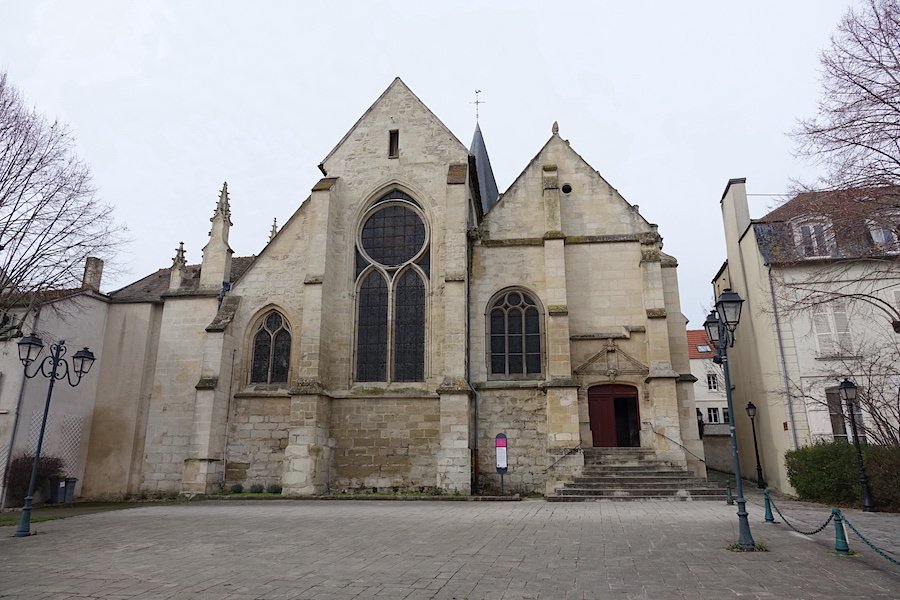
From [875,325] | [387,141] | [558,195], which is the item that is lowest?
[875,325]

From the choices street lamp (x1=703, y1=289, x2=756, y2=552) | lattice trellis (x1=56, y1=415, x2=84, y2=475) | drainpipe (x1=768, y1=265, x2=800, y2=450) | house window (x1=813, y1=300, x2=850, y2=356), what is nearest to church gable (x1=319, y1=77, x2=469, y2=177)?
drainpipe (x1=768, y1=265, x2=800, y2=450)

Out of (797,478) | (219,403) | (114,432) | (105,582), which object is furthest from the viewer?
(114,432)

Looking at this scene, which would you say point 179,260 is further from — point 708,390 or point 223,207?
point 708,390

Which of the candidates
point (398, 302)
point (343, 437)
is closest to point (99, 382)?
point (343, 437)

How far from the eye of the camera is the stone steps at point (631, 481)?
15.1 meters

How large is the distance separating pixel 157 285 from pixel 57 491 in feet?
24.9

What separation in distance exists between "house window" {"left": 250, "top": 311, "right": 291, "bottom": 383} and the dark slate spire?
13107mm

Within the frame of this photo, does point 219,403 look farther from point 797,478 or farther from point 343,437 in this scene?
point 797,478

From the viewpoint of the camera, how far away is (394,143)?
67.9 feet

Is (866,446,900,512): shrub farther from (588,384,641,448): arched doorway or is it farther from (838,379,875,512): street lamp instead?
(588,384,641,448): arched doorway

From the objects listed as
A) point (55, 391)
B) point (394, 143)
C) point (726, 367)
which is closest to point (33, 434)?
point (55, 391)

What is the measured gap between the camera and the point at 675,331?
59.8ft

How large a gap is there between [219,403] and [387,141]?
9979 mm

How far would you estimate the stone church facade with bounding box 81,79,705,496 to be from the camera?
56.9 ft
